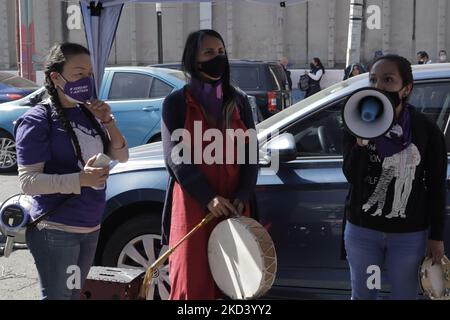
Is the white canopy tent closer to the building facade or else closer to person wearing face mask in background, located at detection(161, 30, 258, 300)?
person wearing face mask in background, located at detection(161, 30, 258, 300)

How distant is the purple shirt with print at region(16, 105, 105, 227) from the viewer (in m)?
2.94

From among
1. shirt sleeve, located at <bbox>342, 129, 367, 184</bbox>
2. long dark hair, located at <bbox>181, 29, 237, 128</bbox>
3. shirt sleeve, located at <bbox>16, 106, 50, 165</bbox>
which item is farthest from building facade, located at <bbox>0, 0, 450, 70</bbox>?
shirt sleeve, located at <bbox>16, 106, 50, 165</bbox>

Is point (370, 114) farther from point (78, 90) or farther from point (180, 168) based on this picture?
point (78, 90)

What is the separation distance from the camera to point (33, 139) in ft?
9.63

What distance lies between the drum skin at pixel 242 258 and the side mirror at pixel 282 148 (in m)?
0.98

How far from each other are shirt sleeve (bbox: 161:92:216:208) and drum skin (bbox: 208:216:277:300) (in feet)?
0.57

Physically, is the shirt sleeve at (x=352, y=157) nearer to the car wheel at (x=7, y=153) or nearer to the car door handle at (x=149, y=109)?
the car door handle at (x=149, y=109)

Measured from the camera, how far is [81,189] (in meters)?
3.06

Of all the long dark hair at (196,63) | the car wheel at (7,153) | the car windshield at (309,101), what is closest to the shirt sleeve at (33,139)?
the long dark hair at (196,63)

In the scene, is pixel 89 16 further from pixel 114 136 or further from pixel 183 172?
pixel 183 172

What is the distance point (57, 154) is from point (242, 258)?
1001mm

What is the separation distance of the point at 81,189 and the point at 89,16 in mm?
1730

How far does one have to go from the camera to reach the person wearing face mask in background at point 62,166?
2939 mm

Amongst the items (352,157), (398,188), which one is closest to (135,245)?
(352,157)
